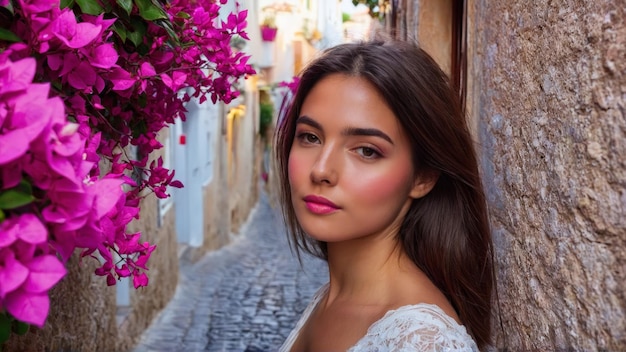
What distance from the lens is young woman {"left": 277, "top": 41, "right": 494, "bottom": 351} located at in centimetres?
162

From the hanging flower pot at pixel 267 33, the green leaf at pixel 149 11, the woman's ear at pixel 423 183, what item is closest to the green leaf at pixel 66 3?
the green leaf at pixel 149 11

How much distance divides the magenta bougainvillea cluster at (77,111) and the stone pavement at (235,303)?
246 centimetres

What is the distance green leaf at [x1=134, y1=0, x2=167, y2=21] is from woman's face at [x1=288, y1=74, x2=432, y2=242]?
44 centimetres

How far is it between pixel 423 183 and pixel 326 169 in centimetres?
35

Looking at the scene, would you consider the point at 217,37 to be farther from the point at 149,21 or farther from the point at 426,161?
the point at 426,161

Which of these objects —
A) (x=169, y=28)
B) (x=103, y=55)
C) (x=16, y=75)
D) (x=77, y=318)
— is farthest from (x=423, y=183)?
(x=77, y=318)

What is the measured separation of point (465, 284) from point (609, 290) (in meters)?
0.65

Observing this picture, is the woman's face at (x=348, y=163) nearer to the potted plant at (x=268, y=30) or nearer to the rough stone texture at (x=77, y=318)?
the rough stone texture at (x=77, y=318)

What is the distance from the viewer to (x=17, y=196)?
0.86 meters

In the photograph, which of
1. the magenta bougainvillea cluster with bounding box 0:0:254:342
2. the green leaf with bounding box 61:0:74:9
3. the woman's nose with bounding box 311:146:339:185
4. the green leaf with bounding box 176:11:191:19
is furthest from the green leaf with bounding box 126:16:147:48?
the woman's nose with bounding box 311:146:339:185

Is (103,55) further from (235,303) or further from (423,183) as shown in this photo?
(235,303)

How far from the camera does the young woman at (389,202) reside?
5.33 ft

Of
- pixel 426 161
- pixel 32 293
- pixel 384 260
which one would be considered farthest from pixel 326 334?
pixel 32 293

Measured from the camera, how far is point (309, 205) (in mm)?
1646
